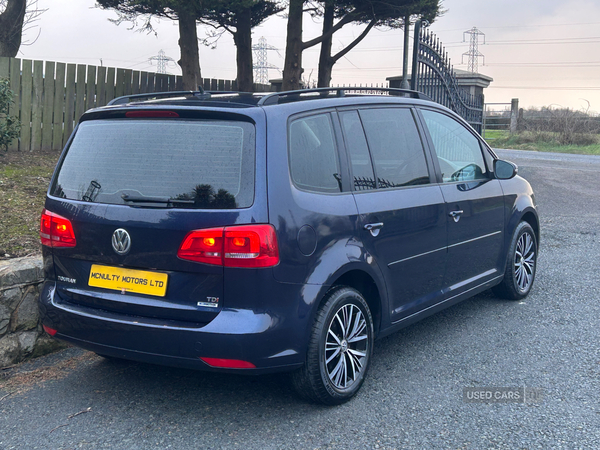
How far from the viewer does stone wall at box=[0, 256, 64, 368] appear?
14.7 ft

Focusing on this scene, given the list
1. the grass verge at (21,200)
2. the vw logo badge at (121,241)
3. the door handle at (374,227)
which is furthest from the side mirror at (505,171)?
the grass verge at (21,200)

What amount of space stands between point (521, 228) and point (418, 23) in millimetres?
6485

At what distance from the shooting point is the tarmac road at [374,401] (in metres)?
3.42

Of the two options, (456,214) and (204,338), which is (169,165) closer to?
(204,338)

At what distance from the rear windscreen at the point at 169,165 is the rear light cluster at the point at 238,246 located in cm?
14

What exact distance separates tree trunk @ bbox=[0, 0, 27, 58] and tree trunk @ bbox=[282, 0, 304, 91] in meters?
5.68

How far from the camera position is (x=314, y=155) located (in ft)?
12.4

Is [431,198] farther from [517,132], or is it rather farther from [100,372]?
[517,132]

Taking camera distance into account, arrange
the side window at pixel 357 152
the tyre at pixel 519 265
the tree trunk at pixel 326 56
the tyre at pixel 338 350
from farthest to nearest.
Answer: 1. the tree trunk at pixel 326 56
2. the tyre at pixel 519 265
3. the side window at pixel 357 152
4. the tyre at pixel 338 350

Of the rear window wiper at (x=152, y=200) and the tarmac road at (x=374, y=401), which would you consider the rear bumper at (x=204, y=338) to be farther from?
the rear window wiper at (x=152, y=200)

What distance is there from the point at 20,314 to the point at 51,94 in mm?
8088

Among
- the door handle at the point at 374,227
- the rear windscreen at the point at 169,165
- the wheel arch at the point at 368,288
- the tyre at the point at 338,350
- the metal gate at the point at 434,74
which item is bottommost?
the tyre at the point at 338,350

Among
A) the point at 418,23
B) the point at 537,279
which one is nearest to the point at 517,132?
the point at 418,23

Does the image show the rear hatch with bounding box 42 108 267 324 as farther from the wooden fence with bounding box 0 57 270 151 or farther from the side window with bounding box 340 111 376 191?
the wooden fence with bounding box 0 57 270 151
